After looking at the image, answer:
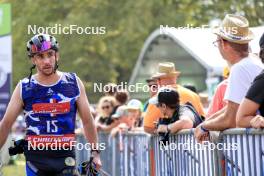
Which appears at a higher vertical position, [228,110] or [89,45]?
[89,45]

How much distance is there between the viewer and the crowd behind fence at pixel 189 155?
695 cm

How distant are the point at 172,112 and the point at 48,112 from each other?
2.00 metres

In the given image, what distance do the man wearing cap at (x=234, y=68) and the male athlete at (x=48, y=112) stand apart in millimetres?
1114

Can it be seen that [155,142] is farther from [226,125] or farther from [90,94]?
[90,94]

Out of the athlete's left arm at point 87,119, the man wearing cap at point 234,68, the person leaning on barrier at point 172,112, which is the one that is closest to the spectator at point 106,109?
the person leaning on barrier at point 172,112

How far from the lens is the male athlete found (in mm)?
8117

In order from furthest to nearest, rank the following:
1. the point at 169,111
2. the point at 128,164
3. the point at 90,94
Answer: the point at 90,94
the point at 128,164
the point at 169,111

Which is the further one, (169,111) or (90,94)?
(90,94)

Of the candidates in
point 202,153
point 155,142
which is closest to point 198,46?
point 155,142

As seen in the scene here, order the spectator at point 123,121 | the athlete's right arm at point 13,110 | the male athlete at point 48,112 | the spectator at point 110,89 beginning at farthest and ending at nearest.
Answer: the spectator at point 110,89
the spectator at point 123,121
the athlete's right arm at point 13,110
the male athlete at point 48,112

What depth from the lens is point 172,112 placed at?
32.1 ft

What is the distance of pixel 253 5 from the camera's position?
30.9 metres

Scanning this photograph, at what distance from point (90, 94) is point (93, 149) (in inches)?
1359

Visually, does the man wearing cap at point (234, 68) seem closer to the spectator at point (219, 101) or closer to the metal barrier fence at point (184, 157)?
the metal barrier fence at point (184, 157)
